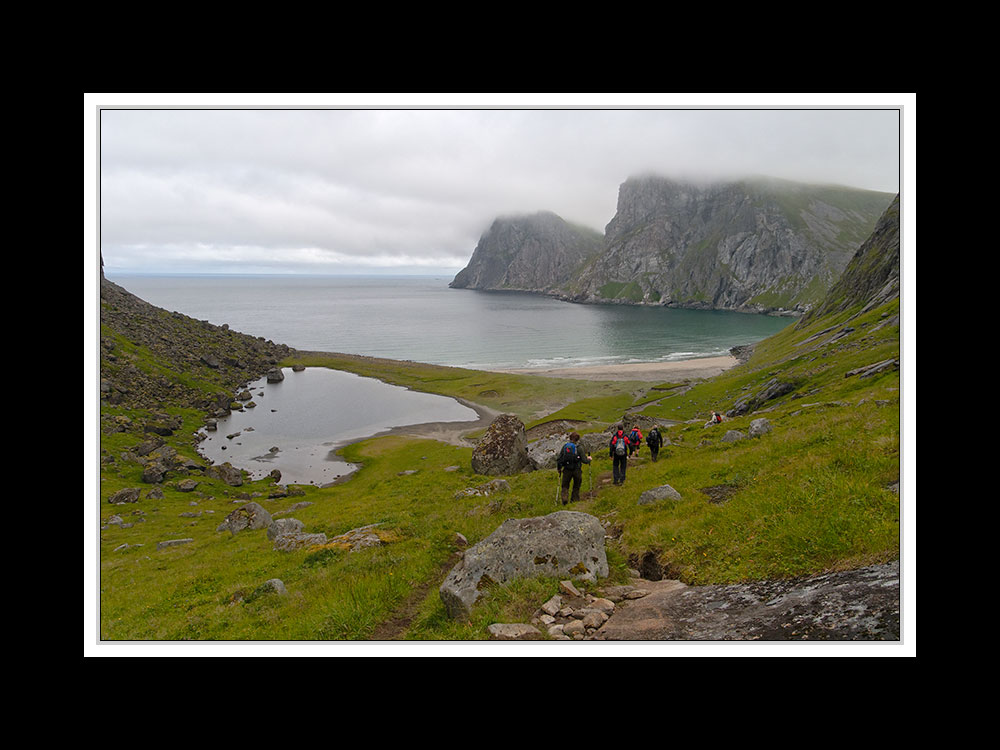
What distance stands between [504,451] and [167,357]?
95.3 meters

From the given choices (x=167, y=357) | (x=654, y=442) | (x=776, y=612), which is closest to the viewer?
(x=776, y=612)

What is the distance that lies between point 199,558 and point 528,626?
2252 centimetres

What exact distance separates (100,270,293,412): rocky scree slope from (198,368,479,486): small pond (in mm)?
6914

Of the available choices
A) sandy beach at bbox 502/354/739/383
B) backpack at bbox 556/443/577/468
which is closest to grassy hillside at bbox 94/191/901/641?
backpack at bbox 556/443/577/468

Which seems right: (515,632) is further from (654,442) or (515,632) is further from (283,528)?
(283,528)

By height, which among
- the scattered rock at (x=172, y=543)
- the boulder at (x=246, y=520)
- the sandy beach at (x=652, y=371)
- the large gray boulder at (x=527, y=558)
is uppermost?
the sandy beach at (x=652, y=371)

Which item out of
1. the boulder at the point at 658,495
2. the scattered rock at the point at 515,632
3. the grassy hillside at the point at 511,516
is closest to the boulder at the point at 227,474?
the grassy hillside at the point at 511,516

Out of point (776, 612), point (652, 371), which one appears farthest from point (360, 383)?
point (776, 612)

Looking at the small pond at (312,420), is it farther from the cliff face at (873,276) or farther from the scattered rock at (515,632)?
the cliff face at (873,276)

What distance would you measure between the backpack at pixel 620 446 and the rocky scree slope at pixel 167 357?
83.5 m

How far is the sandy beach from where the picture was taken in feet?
367

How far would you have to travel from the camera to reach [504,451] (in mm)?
38344

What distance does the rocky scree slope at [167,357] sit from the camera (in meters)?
80.8
